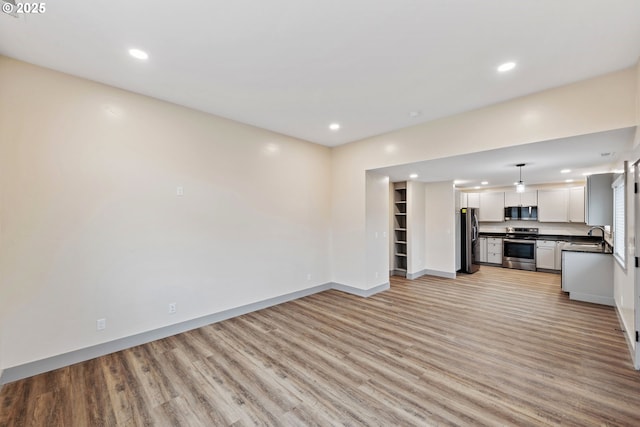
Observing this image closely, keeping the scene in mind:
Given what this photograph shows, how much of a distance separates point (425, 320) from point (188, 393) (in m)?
3.18

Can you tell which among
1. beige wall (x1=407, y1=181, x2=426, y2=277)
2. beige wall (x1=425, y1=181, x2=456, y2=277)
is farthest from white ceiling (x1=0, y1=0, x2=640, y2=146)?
beige wall (x1=425, y1=181, x2=456, y2=277)

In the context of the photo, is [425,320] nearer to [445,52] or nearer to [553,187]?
[445,52]

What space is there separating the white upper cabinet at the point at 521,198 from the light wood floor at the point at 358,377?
4.48 m

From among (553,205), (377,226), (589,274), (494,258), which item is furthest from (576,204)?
(377,226)

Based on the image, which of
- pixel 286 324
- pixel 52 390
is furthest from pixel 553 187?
pixel 52 390

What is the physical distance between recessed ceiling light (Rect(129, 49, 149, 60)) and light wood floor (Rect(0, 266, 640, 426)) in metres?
3.09

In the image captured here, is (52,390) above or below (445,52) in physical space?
below

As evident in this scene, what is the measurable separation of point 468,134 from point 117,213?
15.1 feet

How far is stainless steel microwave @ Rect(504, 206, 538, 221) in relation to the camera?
7752 mm

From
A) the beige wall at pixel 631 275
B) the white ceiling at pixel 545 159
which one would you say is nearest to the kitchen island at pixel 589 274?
the beige wall at pixel 631 275

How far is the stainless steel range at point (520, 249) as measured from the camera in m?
7.37

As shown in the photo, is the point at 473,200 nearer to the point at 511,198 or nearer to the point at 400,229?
the point at 511,198

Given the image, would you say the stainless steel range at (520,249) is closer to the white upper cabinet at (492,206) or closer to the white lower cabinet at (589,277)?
the white upper cabinet at (492,206)

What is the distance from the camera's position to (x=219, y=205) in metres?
4.02
